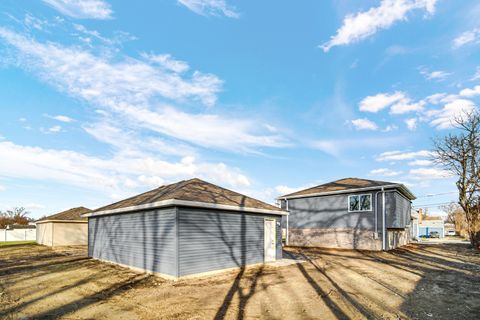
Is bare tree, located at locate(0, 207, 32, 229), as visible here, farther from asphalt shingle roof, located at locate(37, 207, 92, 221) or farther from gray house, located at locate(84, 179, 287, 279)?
gray house, located at locate(84, 179, 287, 279)

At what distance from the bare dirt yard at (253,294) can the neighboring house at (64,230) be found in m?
18.0

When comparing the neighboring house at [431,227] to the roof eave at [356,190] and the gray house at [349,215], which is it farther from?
the gray house at [349,215]

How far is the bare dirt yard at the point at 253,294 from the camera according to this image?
6.68 metres

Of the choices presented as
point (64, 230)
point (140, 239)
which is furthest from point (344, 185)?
point (64, 230)

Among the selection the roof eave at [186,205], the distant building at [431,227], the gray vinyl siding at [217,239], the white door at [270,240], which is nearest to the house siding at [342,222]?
the white door at [270,240]

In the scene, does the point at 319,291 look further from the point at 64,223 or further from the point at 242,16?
the point at 64,223

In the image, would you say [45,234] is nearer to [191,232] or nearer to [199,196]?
[199,196]

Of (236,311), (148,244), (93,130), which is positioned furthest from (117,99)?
(236,311)

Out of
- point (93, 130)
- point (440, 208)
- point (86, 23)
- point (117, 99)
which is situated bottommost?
point (440, 208)

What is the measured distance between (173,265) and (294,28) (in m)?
15.7

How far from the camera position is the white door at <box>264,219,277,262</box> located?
46.9 feet

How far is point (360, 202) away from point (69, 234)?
28.0 meters

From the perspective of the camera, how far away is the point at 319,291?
846 centimetres

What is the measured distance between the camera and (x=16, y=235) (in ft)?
138
